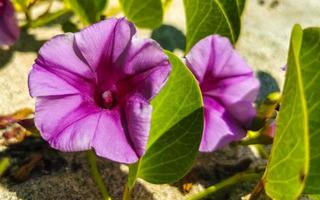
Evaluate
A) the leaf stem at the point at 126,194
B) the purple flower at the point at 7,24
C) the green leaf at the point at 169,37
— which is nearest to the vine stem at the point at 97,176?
the leaf stem at the point at 126,194

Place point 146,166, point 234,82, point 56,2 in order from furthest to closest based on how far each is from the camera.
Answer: point 56,2, point 234,82, point 146,166

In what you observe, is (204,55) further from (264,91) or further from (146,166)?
(264,91)

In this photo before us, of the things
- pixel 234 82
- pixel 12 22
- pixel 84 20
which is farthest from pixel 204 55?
pixel 12 22

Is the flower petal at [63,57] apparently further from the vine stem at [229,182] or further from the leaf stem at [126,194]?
the vine stem at [229,182]

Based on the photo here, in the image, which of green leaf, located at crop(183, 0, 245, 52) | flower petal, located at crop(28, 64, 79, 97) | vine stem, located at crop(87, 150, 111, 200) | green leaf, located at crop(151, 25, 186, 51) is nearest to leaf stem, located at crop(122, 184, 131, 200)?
vine stem, located at crop(87, 150, 111, 200)

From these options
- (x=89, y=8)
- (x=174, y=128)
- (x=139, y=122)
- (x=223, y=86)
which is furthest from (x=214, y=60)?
(x=89, y=8)

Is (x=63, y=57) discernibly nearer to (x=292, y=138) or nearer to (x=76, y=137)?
(x=76, y=137)
